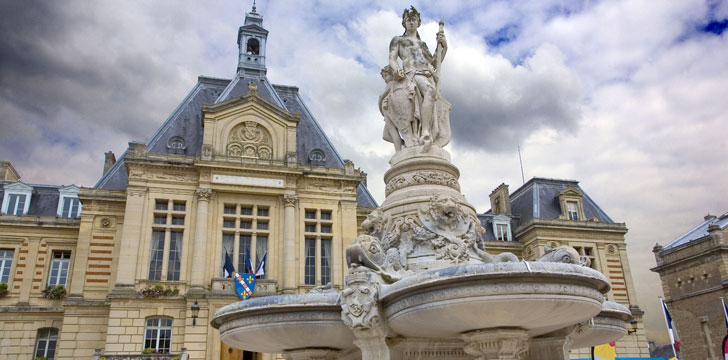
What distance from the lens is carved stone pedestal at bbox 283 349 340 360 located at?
866cm

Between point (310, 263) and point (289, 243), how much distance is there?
1978 mm

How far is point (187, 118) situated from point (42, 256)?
39.3 ft

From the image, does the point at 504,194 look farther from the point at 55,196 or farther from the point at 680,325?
the point at 55,196

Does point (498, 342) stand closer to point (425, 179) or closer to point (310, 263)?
point (425, 179)

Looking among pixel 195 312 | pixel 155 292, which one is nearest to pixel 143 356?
pixel 195 312

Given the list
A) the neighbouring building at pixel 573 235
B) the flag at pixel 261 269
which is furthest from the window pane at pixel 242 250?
the neighbouring building at pixel 573 235

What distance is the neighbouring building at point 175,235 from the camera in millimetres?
28484

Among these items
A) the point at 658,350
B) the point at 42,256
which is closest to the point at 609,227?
the point at 658,350

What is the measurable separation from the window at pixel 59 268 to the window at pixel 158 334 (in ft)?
26.2

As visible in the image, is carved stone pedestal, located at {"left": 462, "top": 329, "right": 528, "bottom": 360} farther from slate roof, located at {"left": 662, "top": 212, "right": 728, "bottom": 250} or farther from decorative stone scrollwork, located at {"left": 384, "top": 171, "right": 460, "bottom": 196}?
slate roof, located at {"left": 662, "top": 212, "right": 728, "bottom": 250}

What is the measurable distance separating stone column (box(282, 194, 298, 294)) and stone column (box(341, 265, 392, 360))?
23.4 metres

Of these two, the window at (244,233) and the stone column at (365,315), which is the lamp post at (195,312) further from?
the stone column at (365,315)

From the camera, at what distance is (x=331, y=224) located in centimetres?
3325

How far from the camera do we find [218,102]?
34812mm
